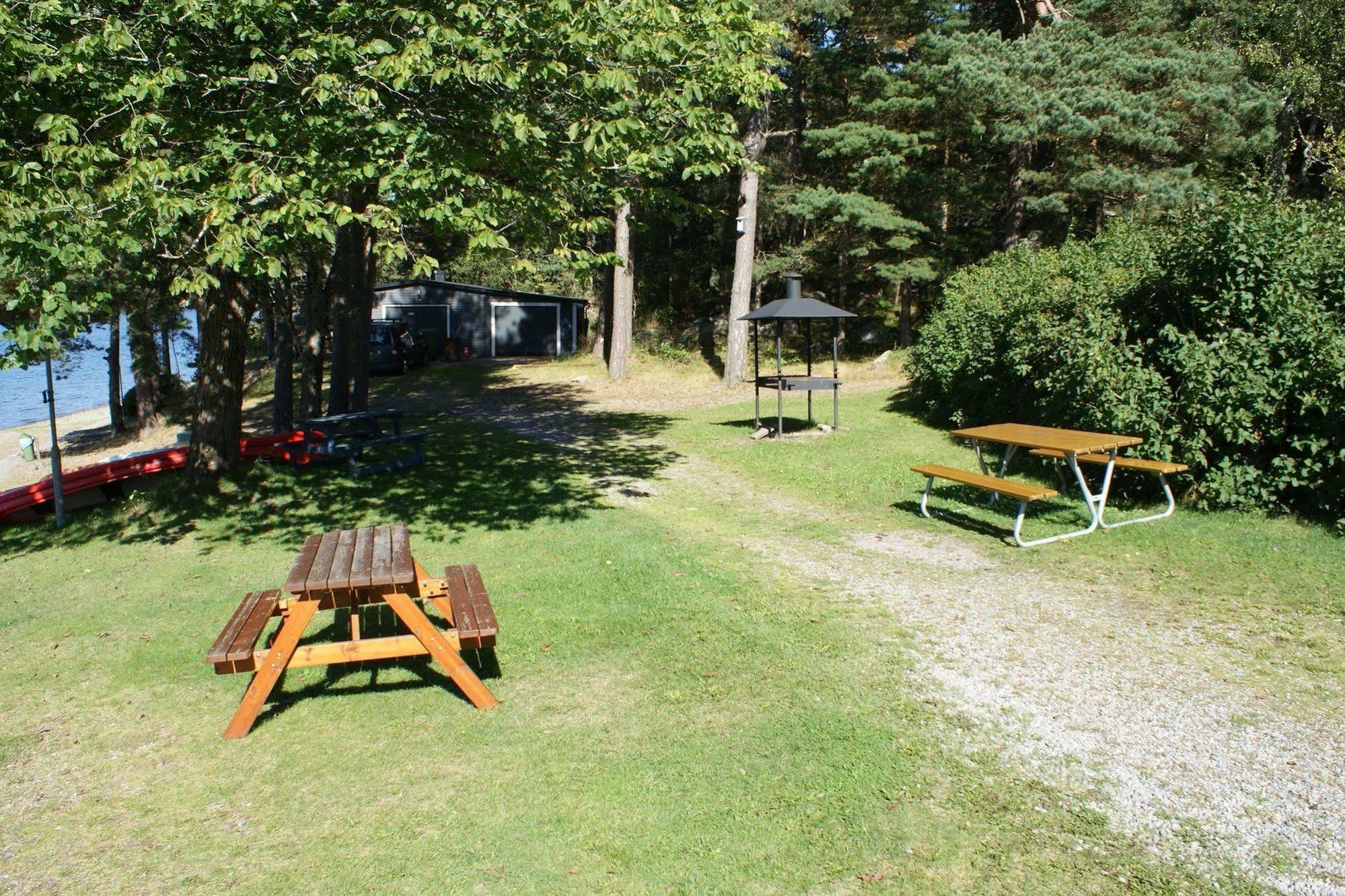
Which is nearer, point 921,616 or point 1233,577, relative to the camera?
point 921,616

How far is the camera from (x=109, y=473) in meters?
11.6

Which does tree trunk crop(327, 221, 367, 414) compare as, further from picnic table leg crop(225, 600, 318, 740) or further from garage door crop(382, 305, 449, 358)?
garage door crop(382, 305, 449, 358)

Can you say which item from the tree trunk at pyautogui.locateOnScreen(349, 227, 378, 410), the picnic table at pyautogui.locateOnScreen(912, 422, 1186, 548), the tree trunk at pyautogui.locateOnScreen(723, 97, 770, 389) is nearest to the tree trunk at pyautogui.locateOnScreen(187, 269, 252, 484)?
the tree trunk at pyautogui.locateOnScreen(349, 227, 378, 410)

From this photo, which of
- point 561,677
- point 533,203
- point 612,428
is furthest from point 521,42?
point 612,428

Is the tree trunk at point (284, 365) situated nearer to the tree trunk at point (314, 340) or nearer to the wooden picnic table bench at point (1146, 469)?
the tree trunk at point (314, 340)

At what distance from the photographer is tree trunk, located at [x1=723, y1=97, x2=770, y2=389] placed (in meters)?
23.1

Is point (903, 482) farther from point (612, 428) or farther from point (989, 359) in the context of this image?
point (612, 428)

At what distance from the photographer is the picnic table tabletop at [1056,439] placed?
27.1 feet

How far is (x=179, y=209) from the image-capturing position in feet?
22.8

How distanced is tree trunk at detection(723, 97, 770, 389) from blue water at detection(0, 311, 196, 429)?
12779 millimetres

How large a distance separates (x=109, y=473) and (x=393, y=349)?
18.5 meters

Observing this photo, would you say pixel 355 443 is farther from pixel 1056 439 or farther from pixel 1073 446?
pixel 1073 446

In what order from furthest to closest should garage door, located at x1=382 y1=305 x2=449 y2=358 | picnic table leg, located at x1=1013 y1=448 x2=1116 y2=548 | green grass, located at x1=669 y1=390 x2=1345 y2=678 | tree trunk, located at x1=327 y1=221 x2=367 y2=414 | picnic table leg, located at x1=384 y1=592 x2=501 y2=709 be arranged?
garage door, located at x1=382 y1=305 x2=449 y2=358 < tree trunk, located at x1=327 y1=221 x2=367 y2=414 < picnic table leg, located at x1=1013 y1=448 x2=1116 y2=548 < green grass, located at x1=669 y1=390 x2=1345 y2=678 < picnic table leg, located at x1=384 y1=592 x2=501 y2=709

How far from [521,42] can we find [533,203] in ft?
4.36
